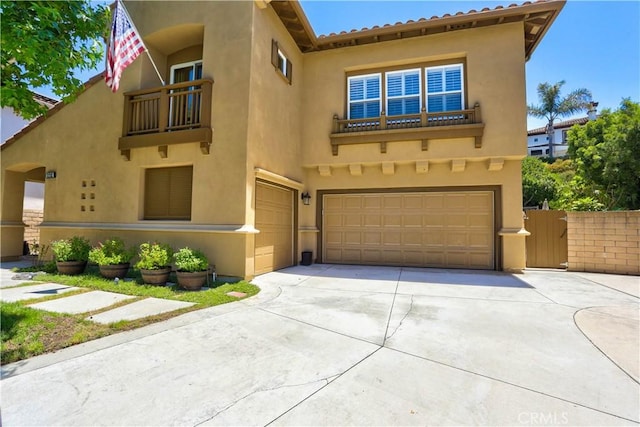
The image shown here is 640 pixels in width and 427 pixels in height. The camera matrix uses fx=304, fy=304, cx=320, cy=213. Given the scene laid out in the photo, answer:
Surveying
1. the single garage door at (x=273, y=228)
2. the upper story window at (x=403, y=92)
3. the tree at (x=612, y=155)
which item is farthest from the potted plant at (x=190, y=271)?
the tree at (x=612, y=155)

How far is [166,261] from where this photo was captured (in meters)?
6.66

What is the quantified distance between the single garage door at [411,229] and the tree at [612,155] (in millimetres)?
8117

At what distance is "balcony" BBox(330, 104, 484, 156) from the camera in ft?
30.2

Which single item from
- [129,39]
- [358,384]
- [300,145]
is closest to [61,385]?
A: [358,384]

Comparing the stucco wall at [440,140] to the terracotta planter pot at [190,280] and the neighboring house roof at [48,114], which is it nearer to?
the terracotta planter pot at [190,280]

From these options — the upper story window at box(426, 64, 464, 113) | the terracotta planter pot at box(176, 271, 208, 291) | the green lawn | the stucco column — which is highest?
the upper story window at box(426, 64, 464, 113)

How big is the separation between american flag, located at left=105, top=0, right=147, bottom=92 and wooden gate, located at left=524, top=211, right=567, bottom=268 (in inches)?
474

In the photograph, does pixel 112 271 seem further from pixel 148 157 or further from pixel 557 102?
pixel 557 102

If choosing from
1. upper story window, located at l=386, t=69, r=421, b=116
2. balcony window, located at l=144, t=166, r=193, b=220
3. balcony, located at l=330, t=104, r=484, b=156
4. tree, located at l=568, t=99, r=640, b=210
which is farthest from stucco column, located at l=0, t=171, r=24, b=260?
tree, located at l=568, t=99, r=640, b=210

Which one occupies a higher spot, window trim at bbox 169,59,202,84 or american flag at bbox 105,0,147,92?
window trim at bbox 169,59,202,84

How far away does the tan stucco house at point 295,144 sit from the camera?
7.59 m

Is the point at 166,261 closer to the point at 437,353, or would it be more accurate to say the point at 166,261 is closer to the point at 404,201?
the point at 437,353

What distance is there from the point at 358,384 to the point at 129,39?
8.14 meters

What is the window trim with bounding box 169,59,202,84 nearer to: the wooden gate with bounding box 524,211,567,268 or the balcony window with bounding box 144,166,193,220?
the balcony window with bounding box 144,166,193,220
